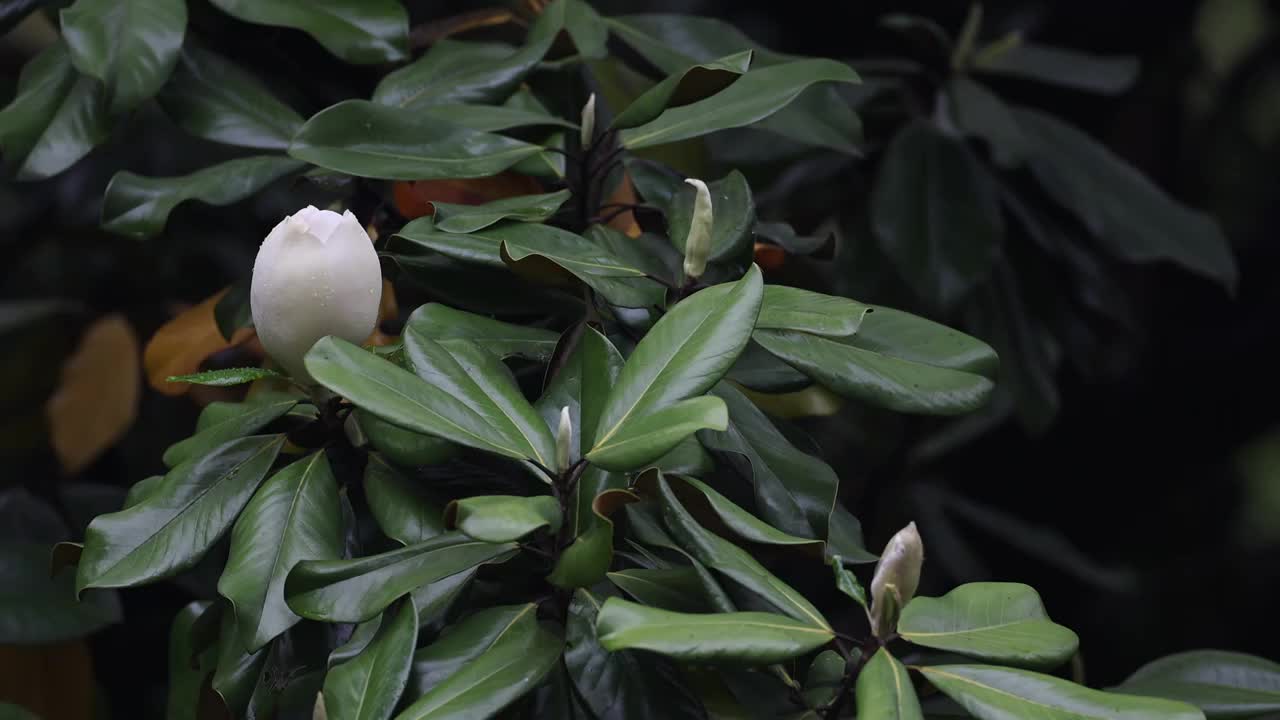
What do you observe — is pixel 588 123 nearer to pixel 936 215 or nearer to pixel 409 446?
pixel 409 446

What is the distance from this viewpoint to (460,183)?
87 centimetres

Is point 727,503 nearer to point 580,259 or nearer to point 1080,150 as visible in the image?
point 580,259

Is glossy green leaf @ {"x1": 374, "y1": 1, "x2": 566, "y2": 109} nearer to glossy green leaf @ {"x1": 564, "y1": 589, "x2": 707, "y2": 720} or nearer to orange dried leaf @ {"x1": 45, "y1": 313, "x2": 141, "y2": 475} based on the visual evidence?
glossy green leaf @ {"x1": 564, "y1": 589, "x2": 707, "y2": 720}

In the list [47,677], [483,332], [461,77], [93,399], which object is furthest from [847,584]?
[93,399]

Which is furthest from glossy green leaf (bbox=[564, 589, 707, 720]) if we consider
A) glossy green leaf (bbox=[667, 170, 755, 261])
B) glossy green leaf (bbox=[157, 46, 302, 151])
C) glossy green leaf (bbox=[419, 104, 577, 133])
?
glossy green leaf (bbox=[157, 46, 302, 151])

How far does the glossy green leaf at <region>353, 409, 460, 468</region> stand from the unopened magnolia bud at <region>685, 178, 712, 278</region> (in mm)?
151

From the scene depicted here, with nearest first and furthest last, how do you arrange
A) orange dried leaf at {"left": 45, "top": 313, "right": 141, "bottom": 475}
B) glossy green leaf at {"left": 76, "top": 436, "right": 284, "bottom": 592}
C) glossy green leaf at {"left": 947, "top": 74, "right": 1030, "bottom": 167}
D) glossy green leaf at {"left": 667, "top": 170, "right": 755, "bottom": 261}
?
1. glossy green leaf at {"left": 76, "top": 436, "right": 284, "bottom": 592}
2. glossy green leaf at {"left": 667, "top": 170, "right": 755, "bottom": 261}
3. glossy green leaf at {"left": 947, "top": 74, "right": 1030, "bottom": 167}
4. orange dried leaf at {"left": 45, "top": 313, "right": 141, "bottom": 475}

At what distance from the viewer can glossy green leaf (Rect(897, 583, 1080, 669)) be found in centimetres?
52

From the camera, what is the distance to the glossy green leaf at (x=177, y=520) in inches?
22.5

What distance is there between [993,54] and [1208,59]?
1.09 meters

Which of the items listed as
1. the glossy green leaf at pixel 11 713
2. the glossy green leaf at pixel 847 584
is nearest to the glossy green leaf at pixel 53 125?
the glossy green leaf at pixel 11 713

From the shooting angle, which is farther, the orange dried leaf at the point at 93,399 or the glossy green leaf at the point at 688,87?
the orange dried leaf at the point at 93,399

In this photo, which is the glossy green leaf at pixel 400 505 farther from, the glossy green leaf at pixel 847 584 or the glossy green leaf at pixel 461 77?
the glossy green leaf at pixel 461 77

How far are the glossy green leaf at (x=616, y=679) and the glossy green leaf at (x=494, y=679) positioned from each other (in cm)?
1
